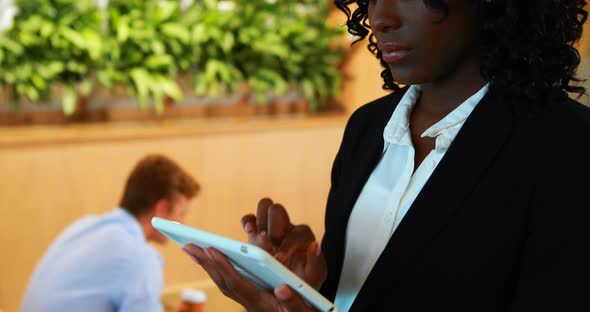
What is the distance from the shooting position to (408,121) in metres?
1.11

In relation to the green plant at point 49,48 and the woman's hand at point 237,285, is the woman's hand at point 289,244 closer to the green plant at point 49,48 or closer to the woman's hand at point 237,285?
the woman's hand at point 237,285

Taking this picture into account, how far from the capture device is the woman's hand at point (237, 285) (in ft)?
2.96

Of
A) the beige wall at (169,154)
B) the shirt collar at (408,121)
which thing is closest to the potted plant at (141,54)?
the beige wall at (169,154)

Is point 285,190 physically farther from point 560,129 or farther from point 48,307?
point 560,129

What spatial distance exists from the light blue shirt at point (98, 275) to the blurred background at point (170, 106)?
143 centimetres

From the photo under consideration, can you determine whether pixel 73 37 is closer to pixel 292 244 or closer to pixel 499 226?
pixel 292 244

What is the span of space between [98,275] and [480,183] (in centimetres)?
178

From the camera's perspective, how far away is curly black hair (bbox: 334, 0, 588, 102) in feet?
3.01

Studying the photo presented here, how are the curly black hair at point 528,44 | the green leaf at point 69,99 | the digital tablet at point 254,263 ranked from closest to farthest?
1. the digital tablet at point 254,263
2. the curly black hair at point 528,44
3. the green leaf at point 69,99

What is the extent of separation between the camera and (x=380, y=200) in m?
1.07

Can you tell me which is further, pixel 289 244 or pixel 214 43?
pixel 214 43

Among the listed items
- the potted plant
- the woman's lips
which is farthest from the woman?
the potted plant

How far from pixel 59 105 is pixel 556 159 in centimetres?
390

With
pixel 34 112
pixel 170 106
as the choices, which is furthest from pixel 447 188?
pixel 170 106
